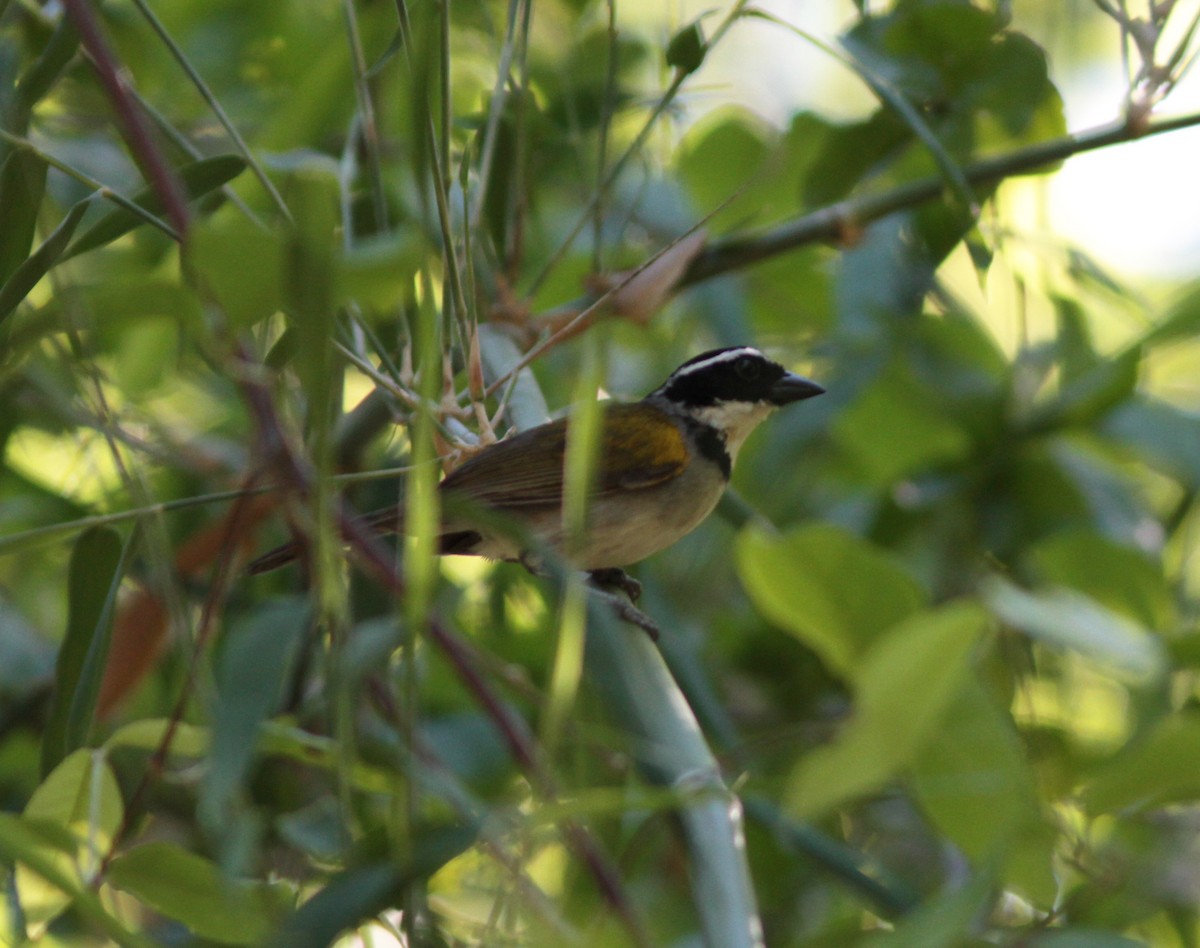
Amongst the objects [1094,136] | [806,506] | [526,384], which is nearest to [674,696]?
[526,384]

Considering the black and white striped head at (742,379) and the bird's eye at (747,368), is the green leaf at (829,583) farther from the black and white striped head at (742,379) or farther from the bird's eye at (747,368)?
the bird's eye at (747,368)

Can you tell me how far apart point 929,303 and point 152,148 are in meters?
2.62

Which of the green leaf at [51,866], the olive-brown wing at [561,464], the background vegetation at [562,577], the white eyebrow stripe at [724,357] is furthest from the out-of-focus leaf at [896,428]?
the green leaf at [51,866]

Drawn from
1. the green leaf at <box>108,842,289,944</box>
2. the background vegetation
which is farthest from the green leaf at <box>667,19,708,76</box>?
the green leaf at <box>108,842,289,944</box>

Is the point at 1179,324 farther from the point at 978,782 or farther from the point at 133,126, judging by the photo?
the point at 133,126

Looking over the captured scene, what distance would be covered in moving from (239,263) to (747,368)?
2.41m

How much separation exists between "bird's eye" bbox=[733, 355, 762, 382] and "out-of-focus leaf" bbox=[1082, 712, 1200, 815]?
1962 mm

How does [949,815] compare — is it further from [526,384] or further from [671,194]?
[671,194]

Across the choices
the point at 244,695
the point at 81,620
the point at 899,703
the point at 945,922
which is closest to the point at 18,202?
the point at 81,620

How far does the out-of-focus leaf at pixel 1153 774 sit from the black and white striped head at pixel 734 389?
5.99ft

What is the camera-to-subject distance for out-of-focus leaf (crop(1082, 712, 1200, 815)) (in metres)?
1.20

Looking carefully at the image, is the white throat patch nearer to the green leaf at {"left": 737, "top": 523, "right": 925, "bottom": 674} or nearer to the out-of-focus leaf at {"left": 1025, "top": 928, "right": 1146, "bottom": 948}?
the green leaf at {"left": 737, "top": 523, "right": 925, "bottom": 674}

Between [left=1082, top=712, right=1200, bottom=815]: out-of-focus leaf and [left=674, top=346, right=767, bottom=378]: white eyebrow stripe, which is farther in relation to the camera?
[left=674, top=346, right=767, bottom=378]: white eyebrow stripe

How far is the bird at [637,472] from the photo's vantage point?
2.81m
